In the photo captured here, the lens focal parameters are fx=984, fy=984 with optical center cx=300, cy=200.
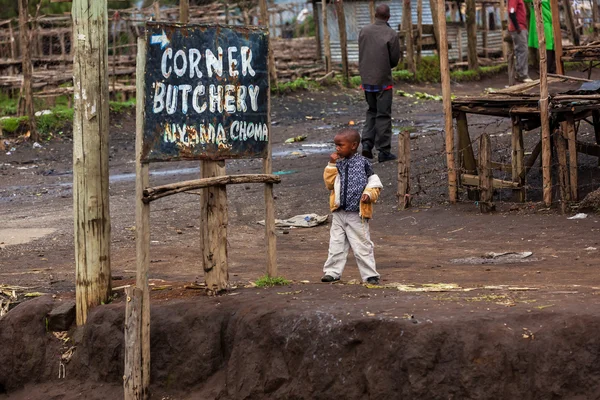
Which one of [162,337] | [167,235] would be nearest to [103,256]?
[162,337]

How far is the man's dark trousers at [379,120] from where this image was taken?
12.9 meters

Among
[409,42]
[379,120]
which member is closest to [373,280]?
[379,120]

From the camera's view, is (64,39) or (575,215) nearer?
(575,215)

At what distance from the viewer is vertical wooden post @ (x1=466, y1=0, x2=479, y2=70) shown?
24.6 meters

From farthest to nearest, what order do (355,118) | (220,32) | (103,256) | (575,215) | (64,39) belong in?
(64,39)
(355,118)
(575,215)
(103,256)
(220,32)

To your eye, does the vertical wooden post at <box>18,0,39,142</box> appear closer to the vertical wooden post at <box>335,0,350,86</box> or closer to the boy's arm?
the vertical wooden post at <box>335,0,350,86</box>

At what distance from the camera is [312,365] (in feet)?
19.0

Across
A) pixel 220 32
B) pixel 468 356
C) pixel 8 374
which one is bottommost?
pixel 8 374

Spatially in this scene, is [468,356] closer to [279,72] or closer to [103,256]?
[103,256]

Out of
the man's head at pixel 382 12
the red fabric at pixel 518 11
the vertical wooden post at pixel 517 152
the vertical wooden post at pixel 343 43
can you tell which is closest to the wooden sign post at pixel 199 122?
the vertical wooden post at pixel 517 152

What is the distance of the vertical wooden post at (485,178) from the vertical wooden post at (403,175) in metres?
0.94

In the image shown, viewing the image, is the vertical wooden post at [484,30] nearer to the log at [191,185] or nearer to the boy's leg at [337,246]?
the boy's leg at [337,246]

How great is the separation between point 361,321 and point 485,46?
2428 cm

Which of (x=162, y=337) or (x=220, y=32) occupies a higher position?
(x=220, y=32)
